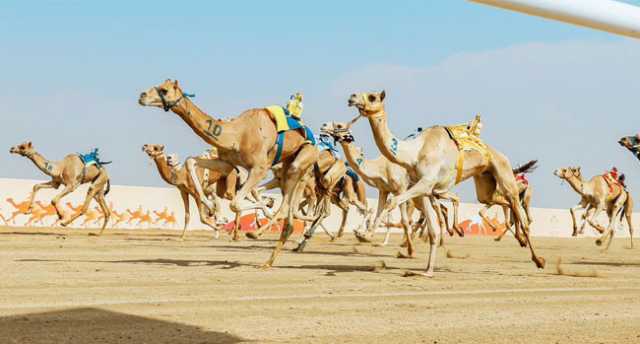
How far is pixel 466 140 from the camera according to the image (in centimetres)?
1407

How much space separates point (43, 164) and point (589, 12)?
1065 inches

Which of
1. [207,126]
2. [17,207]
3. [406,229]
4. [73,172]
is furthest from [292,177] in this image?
[17,207]

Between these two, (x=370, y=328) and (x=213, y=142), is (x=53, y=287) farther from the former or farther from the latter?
(x=213, y=142)

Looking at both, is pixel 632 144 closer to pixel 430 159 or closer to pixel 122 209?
pixel 430 159

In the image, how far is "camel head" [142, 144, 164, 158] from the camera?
26906 mm

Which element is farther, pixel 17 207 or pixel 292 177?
pixel 17 207

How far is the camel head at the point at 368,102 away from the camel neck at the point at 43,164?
18034mm

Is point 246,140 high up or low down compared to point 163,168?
up

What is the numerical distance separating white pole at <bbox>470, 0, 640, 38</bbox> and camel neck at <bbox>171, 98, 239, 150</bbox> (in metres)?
10.4

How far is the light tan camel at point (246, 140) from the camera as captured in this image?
1355cm

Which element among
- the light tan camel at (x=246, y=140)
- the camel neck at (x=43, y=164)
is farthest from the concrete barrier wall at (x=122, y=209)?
the light tan camel at (x=246, y=140)

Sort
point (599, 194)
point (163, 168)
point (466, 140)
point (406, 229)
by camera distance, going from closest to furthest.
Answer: point (466, 140), point (406, 229), point (163, 168), point (599, 194)

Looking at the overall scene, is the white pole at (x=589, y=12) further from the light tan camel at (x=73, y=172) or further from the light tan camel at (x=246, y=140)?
the light tan camel at (x=73, y=172)

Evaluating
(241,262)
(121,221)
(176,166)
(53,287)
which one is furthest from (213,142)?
(121,221)
